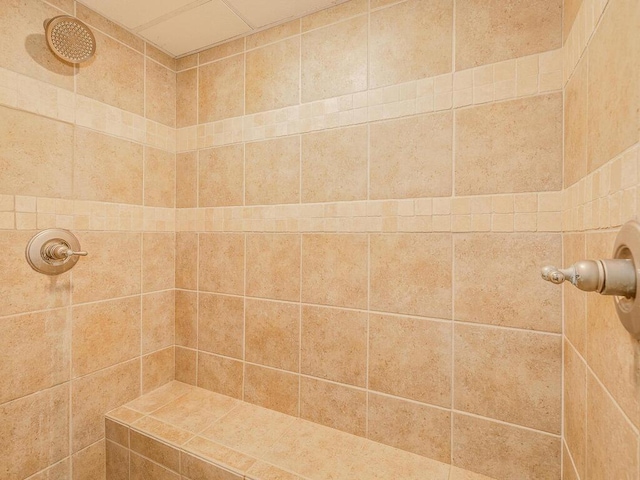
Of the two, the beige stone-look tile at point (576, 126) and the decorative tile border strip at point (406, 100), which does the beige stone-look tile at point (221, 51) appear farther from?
the beige stone-look tile at point (576, 126)

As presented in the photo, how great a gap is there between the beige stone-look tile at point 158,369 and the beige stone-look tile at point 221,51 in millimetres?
1321

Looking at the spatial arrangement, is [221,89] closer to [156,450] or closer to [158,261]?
[158,261]

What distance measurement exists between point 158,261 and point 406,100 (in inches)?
47.5

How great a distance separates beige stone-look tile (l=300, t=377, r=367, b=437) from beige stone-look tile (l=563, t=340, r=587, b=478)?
0.55m

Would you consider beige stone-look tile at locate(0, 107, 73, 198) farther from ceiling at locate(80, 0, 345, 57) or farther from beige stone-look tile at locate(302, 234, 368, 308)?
beige stone-look tile at locate(302, 234, 368, 308)

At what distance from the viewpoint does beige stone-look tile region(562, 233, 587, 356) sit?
659 millimetres

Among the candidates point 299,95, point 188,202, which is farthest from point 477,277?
point 188,202

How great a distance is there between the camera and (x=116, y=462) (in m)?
1.17

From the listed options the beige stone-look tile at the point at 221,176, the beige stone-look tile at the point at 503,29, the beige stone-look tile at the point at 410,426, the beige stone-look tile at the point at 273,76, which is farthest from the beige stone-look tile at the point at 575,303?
the beige stone-look tile at the point at 221,176

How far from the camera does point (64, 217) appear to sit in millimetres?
1078

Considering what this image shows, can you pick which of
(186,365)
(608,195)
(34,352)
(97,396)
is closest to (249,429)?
(186,365)

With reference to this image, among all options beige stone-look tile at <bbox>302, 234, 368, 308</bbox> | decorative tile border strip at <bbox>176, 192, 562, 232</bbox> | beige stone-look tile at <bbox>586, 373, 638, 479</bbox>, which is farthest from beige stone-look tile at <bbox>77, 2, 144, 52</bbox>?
beige stone-look tile at <bbox>586, 373, 638, 479</bbox>

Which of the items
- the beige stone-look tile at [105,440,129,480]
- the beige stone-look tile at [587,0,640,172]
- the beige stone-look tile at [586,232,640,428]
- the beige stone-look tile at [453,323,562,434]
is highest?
the beige stone-look tile at [587,0,640,172]

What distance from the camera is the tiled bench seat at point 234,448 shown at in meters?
0.92
